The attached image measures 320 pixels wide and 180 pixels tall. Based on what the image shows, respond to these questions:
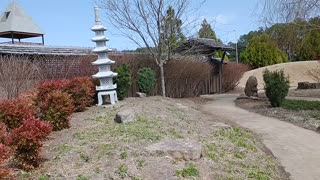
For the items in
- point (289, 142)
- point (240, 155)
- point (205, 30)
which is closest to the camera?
point (240, 155)

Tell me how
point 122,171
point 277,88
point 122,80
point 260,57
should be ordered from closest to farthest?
point 122,171 < point 122,80 < point 277,88 < point 260,57

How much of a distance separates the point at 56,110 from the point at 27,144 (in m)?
2.46

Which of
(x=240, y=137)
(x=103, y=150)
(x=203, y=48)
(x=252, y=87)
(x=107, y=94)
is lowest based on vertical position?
(x=240, y=137)

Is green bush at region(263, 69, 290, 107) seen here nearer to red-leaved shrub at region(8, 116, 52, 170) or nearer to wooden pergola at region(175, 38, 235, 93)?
wooden pergola at region(175, 38, 235, 93)

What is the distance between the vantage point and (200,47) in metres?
20.4

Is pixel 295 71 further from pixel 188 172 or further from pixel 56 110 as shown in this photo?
pixel 188 172

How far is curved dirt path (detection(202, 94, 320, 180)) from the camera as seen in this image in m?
5.98

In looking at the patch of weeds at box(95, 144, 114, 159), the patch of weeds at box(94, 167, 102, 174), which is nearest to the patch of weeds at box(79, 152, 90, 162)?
the patch of weeds at box(95, 144, 114, 159)

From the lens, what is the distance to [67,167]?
4.86m

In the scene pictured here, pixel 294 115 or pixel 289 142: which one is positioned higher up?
pixel 294 115

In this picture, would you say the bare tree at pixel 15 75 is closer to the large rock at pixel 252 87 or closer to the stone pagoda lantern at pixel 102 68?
the stone pagoda lantern at pixel 102 68

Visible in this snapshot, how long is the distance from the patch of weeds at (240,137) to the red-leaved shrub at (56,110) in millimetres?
3367

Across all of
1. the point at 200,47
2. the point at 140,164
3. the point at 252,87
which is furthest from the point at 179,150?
the point at 200,47

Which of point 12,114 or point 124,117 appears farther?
point 124,117
